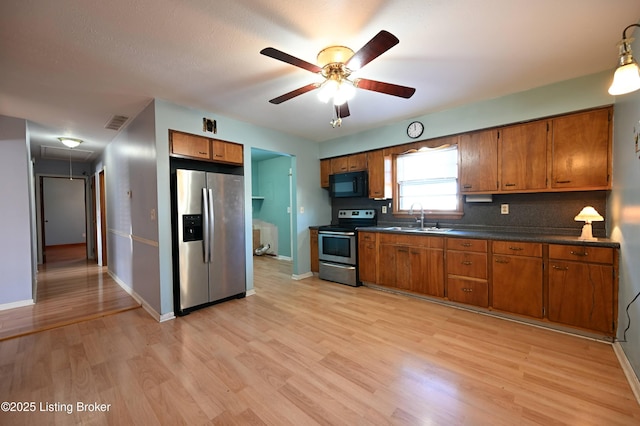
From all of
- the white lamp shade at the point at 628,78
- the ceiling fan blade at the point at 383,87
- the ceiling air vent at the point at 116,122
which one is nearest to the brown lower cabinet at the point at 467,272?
the white lamp shade at the point at 628,78

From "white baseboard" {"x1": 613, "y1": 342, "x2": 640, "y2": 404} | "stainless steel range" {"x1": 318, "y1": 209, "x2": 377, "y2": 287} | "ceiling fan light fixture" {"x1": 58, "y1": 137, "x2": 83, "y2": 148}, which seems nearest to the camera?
"white baseboard" {"x1": 613, "y1": 342, "x2": 640, "y2": 404}

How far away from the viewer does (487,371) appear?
76.7 inches

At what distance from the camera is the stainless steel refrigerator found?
3033 millimetres

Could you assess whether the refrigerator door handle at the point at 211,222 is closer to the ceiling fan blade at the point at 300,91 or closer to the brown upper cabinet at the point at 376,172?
the ceiling fan blade at the point at 300,91

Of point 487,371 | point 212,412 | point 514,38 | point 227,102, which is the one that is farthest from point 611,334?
point 227,102

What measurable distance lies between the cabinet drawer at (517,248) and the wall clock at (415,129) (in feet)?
5.63

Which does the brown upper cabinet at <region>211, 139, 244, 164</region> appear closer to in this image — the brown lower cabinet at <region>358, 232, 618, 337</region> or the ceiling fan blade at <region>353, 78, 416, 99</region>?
the ceiling fan blade at <region>353, 78, 416, 99</region>

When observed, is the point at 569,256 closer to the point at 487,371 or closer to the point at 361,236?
the point at 487,371

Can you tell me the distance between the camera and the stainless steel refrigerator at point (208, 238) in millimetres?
3033

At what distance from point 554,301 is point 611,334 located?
0.42 metres

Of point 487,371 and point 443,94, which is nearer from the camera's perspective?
point 487,371

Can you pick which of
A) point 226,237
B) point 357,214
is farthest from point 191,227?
point 357,214

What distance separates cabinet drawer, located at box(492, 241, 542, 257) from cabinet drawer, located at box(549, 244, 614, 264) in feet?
0.34

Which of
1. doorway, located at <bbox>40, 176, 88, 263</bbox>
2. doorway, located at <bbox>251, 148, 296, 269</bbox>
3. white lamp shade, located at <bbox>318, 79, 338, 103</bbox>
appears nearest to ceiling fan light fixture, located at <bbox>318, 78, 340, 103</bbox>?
white lamp shade, located at <bbox>318, 79, 338, 103</bbox>
